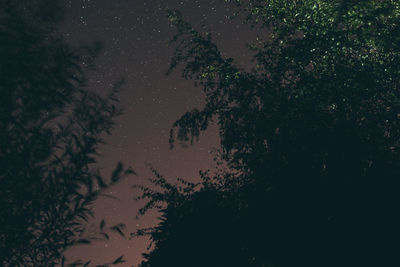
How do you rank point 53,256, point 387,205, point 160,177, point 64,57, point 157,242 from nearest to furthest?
point 53,256 < point 64,57 < point 387,205 < point 160,177 < point 157,242

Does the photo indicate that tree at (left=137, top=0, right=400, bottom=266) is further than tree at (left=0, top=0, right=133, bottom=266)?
Yes

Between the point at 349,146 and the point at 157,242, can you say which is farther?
the point at 157,242

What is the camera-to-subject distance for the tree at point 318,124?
10.5 m

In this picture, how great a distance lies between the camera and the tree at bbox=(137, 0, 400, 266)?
10.5 meters

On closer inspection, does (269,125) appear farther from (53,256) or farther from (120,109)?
(53,256)

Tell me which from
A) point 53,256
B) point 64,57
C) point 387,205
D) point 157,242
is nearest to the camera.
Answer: point 53,256

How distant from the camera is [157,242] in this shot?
69.5 ft

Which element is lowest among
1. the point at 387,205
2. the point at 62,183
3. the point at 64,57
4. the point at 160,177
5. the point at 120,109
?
the point at 387,205

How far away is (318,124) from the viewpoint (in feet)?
37.1

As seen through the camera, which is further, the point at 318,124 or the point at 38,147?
the point at 318,124

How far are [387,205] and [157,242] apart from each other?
12.9 meters

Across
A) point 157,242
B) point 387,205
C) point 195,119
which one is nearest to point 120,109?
point 195,119

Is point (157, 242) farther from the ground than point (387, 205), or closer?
farther from the ground

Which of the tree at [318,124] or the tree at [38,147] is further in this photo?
the tree at [318,124]
